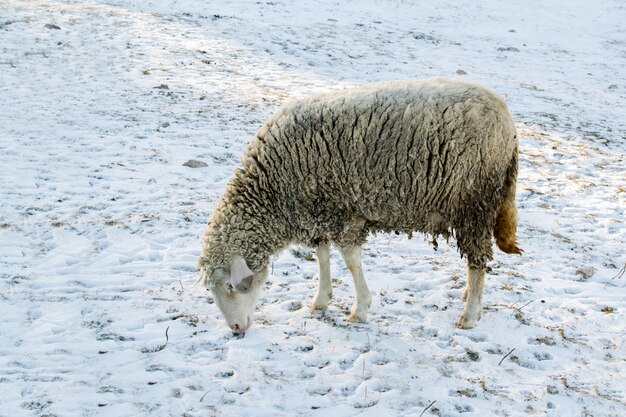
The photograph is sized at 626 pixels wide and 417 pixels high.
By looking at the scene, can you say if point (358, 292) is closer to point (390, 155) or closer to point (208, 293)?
point (390, 155)

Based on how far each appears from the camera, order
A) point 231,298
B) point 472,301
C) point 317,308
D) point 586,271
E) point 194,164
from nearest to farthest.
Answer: point 231,298 → point 472,301 → point 317,308 → point 586,271 → point 194,164

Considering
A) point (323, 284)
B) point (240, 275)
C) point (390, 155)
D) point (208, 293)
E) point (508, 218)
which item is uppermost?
point (390, 155)

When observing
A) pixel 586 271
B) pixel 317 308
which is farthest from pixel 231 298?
pixel 586 271

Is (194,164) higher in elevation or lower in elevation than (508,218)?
lower

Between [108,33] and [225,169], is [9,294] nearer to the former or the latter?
[225,169]

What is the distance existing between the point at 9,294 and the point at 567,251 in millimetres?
5430

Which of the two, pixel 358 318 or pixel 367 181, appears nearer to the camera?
pixel 367 181

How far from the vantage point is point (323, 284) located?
5.18m

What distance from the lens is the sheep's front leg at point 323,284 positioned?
5160 mm

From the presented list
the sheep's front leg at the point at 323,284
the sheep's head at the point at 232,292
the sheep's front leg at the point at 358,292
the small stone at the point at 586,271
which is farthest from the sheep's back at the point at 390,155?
the small stone at the point at 586,271

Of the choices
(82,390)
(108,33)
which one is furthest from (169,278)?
(108,33)

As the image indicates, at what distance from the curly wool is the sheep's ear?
0.09m

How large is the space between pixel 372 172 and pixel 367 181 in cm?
8

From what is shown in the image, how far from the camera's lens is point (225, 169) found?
811 centimetres
